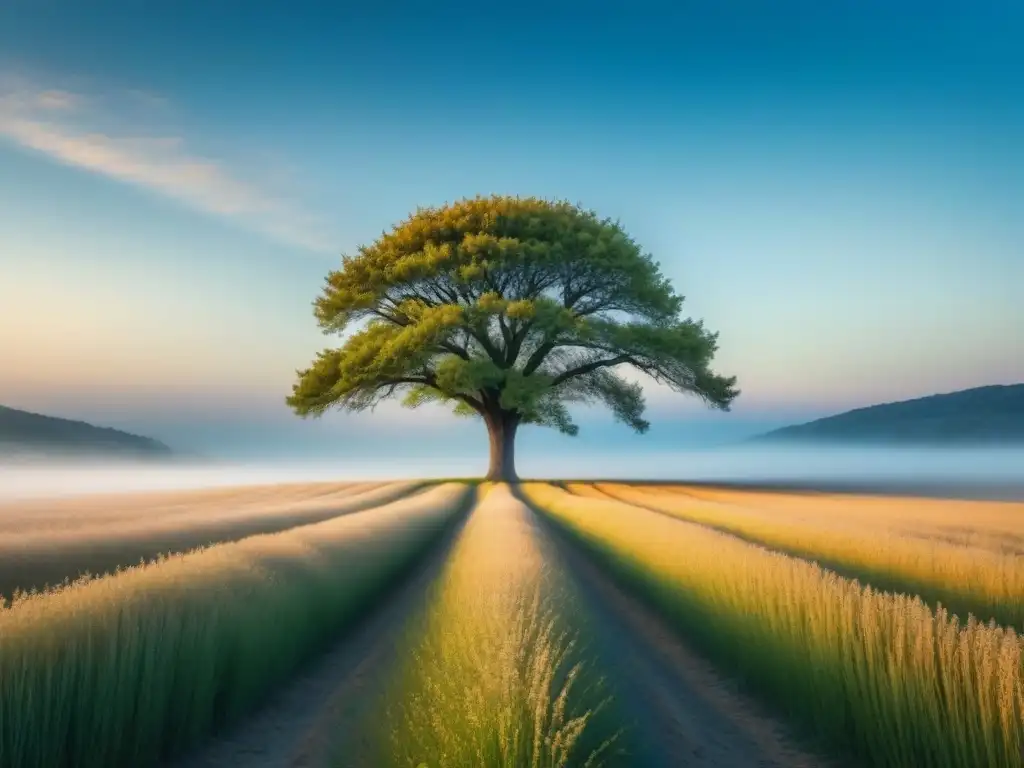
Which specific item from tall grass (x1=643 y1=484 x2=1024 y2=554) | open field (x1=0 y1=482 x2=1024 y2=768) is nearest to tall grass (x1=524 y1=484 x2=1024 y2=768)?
open field (x1=0 y1=482 x2=1024 y2=768)

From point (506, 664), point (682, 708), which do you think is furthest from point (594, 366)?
point (506, 664)

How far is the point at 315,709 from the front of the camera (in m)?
6.02

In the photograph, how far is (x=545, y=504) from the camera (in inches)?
784

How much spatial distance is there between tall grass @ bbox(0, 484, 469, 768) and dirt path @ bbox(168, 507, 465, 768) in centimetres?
19

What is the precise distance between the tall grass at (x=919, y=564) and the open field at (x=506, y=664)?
50 mm

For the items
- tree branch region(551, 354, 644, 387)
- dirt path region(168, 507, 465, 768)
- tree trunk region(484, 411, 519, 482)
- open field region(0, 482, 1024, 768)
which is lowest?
dirt path region(168, 507, 465, 768)

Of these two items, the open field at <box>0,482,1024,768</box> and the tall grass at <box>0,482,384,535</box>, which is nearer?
the open field at <box>0,482,1024,768</box>

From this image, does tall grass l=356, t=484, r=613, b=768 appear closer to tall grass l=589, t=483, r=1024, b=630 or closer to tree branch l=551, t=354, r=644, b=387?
tall grass l=589, t=483, r=1024, b=630

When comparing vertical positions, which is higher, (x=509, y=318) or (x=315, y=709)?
(x=509, y=318)

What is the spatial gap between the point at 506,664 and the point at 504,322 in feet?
92.2

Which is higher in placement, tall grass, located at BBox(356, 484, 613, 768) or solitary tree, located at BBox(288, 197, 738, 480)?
solitary tree, located at BBox(288, 197, 738, 480)

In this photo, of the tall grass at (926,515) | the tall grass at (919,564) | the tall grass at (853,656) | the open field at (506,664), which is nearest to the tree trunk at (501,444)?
the tall grass at (926,515)

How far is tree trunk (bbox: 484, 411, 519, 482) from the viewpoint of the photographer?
108ft

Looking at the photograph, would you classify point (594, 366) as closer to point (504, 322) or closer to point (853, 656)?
point (504, 322)
